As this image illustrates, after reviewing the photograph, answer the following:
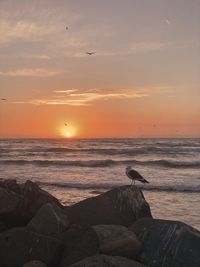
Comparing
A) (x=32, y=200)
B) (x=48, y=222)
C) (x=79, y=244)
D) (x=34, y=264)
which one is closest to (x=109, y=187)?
(x=32, y=200)

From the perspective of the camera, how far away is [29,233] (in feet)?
24.2

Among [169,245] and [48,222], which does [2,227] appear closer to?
[48,222]

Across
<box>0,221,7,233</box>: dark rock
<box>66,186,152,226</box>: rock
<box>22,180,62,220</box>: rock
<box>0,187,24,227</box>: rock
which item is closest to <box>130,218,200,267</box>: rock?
<box>66,186,152,226</box>: rock

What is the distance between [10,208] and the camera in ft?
28.6

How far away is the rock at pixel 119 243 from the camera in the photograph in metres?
7.35

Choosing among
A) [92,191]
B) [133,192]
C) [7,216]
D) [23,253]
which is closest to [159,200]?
[92,191]

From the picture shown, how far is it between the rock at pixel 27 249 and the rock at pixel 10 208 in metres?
1.30

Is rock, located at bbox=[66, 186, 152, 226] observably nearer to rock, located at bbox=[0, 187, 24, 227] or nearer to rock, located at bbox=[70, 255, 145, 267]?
rock, located at bbox=[0, 187, 24, 227]

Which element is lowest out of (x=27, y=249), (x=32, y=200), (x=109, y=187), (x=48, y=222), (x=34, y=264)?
(x=109, y=187)

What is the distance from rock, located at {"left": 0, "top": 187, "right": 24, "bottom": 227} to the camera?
28.5 ft

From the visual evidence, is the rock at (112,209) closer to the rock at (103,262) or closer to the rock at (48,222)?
the rock at (48,222)

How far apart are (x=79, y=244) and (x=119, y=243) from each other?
0.71 meters

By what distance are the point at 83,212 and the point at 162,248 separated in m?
2.34

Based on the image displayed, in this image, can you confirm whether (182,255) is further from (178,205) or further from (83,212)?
(178,205)
